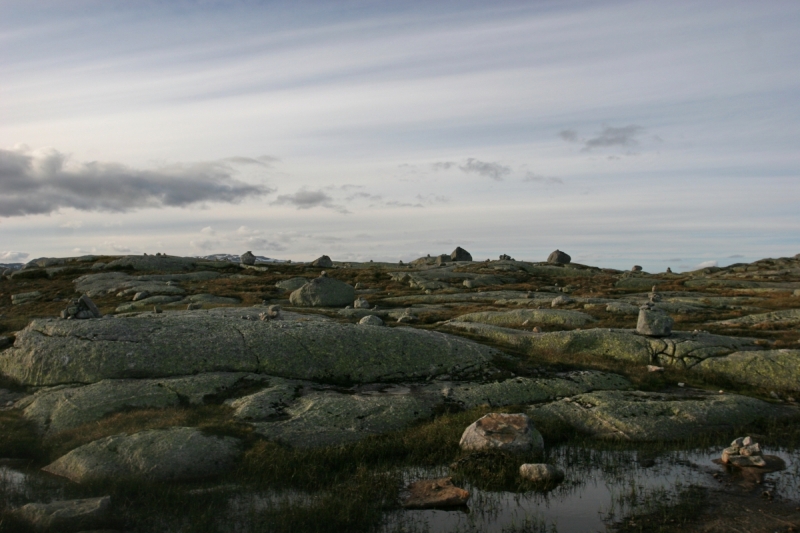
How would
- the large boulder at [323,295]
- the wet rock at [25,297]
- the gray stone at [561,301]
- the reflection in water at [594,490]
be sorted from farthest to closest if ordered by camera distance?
the wet rock at [25,297], the large boulder at [323,295], the gray stone at [561,301], the reflection in water at [594,490]

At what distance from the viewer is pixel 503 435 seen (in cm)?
2073

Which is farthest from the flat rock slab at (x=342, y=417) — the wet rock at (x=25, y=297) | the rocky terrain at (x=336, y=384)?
the wet rock at (x=25, y=297)

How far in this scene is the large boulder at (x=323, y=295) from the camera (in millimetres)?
61250

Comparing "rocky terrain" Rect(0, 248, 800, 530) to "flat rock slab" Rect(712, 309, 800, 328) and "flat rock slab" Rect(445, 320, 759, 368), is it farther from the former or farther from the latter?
"flat rock slab" Rect(712, 309, 800, 328)

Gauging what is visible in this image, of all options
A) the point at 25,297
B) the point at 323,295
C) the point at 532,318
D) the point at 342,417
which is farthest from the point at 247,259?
the point at 342,417

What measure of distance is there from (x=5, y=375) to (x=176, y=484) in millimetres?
16427

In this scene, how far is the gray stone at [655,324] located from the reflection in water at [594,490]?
49.4 ft

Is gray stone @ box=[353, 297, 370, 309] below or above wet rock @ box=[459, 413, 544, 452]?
above

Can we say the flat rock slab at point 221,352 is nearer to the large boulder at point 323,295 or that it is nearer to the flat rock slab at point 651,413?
the flat rock slab at point 651,413

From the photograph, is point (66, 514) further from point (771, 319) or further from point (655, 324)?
point (771, 319)

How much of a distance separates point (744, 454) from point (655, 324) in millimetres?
16892

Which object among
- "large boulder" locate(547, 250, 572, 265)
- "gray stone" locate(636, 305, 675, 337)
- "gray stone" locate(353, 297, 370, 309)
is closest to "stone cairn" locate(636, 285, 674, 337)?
"gray stone" locate(636, 305, 675, 337)

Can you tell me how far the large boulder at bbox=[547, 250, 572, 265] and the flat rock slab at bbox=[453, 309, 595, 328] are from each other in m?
109

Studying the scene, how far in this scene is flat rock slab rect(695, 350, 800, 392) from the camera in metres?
30.5
